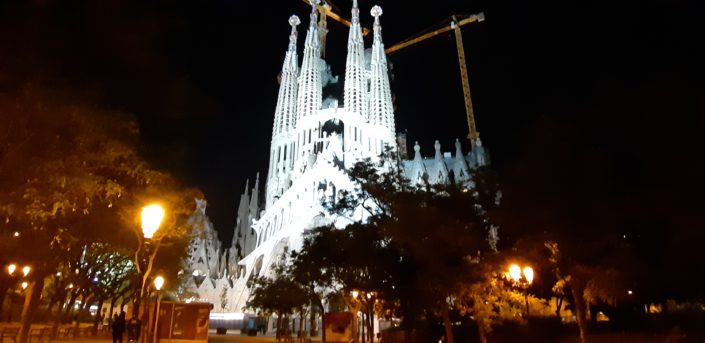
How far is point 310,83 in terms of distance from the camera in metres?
79.7

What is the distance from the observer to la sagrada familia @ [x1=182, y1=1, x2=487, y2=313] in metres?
59.6

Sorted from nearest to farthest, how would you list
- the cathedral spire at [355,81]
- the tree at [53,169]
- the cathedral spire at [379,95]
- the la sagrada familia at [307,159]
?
the tree at [53,169], the la sagrada familia at [307,159], the cathedral spire at [355,81], the cathedral spire at [379,95]

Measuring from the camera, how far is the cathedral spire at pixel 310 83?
253 feet

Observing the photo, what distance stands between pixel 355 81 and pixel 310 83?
315 inches

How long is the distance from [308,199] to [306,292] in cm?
2977

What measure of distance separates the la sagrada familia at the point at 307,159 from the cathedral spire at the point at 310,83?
6.7 inches

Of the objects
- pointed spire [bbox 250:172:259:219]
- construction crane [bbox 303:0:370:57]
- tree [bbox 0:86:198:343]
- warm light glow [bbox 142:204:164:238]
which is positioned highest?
construction crane [bbox 303:0:370:57]

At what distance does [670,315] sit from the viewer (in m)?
19.5

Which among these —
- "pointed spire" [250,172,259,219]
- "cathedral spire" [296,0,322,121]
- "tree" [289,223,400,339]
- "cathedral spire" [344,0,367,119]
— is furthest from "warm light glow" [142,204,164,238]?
"pointed spire" [250,172,259,219]

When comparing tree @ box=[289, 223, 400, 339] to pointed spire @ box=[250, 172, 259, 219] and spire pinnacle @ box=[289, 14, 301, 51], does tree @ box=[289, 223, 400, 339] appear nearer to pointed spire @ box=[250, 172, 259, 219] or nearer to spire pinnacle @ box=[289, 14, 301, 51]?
pointed spire @ box=[250, 172, 259, 219]

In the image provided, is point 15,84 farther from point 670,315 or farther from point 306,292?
point 670,315

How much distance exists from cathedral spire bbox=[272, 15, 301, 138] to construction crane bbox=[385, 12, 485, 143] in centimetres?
3177

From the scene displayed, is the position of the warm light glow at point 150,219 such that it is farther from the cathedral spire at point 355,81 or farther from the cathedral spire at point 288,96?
the cathedral spire at point 288,96

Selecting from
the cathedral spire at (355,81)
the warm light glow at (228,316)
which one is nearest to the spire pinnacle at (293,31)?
the cathedral spire at (355,81)
